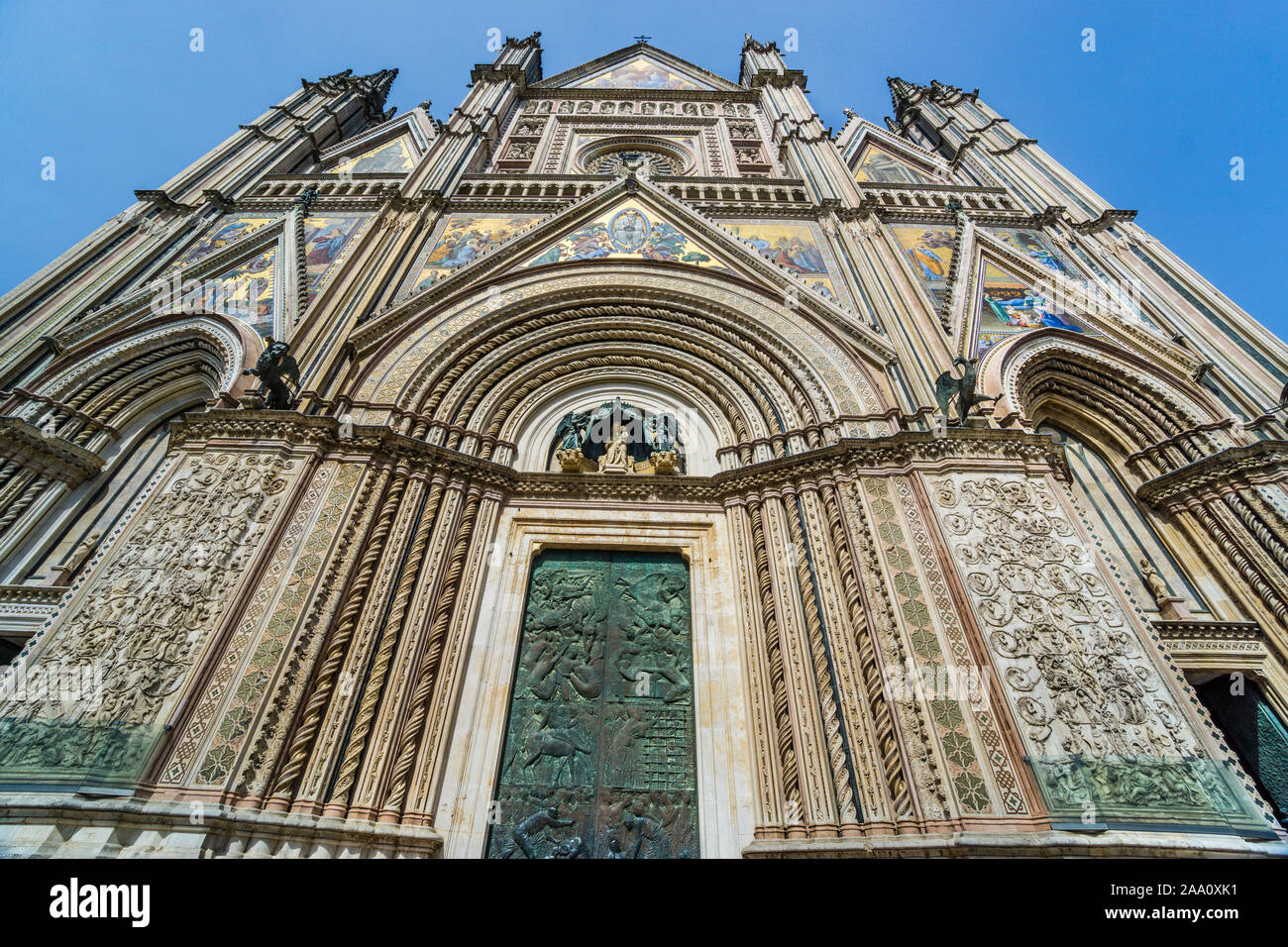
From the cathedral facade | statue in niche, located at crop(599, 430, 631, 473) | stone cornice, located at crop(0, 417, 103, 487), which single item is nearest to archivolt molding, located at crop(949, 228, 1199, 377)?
the cathedral facade

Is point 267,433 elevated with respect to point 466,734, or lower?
elevated

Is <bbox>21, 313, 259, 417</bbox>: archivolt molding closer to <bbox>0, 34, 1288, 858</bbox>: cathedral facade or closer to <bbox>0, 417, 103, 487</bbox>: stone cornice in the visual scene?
<bbox>0, 34, 1288, 858</bbox>: cathedral facade

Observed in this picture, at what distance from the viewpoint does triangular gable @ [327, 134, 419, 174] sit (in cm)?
1568

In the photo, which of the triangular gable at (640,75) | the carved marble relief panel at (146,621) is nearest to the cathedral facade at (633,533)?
the carved marble relief panel at (146,621)

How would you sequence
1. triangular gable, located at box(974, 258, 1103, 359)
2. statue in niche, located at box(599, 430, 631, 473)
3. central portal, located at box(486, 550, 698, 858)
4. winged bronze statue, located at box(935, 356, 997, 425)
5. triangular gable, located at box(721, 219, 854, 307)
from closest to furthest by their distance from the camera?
1. central portal, located at box(486, 550, 698, 858)
2. winged bronze statue, located at box(935, 356, 997, 425)
3. statue in niche, located at box(599, 430, 631, 473)
4. triangular gable, located at box(974, 258, 1103, 359)
5. triangular gable, located at box(721, 219, 854, 307)

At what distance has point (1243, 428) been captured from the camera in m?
7.98

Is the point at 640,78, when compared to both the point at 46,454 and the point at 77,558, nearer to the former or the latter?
the point at 46,454

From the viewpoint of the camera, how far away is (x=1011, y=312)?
10.1 m

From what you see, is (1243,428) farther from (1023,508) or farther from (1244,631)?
(1023,508)

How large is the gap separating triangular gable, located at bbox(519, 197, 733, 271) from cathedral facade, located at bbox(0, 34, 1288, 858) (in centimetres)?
10

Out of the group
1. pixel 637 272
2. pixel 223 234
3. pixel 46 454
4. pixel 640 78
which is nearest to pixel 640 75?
pixel 640 78
